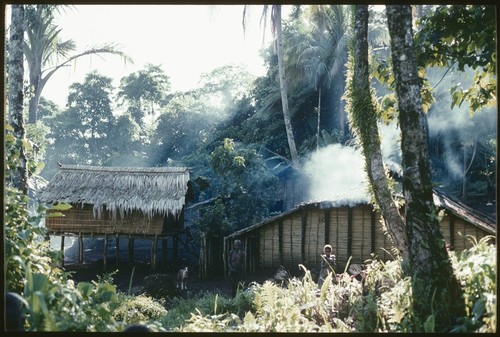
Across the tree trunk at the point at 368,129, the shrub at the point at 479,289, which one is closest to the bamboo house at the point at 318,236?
the tree trunk at the point at 368,129

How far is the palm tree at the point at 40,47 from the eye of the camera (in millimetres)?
22405

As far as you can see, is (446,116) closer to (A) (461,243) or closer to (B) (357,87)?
(A) (461,243)

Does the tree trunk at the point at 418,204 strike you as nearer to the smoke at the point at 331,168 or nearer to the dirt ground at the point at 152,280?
the dirt ground at the point at 152,280

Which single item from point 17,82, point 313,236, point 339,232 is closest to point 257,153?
point 313,236

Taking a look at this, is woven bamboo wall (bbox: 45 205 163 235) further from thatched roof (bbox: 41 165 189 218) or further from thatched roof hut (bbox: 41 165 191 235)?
thatched roof (bbox: 41 165 189 218)

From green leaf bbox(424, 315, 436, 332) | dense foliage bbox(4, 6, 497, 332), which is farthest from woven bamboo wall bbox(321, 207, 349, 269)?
green leaf bbox(424, 315, 436, 332)

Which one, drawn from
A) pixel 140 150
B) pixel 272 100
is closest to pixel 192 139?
pixel 140 150

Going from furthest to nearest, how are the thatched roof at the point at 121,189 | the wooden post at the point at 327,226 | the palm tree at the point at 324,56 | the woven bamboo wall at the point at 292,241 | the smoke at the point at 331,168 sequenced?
the palm tree at the point at 324,56 < the smoke at the point at 331,168 < the thatched roof at the point at 121,189 < the woven bamboo wall at the point at 292,241 < the wooden post at the point at 327,226

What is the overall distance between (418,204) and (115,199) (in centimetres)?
1404

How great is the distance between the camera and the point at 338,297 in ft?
21.7

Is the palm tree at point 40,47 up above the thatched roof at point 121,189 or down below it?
above

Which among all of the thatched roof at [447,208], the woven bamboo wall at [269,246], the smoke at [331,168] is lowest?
the woven bamboo wall at [269,246]

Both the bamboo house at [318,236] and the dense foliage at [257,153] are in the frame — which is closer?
the dense foliage at [257,153]

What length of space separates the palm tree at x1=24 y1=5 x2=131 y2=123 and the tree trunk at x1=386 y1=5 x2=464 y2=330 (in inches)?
738
